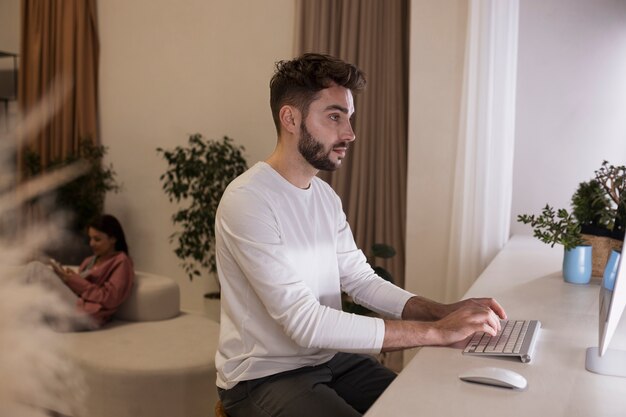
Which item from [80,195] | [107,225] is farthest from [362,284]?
[80,195]

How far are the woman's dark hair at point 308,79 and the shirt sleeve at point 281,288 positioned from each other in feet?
0.91

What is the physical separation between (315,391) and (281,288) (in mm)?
237

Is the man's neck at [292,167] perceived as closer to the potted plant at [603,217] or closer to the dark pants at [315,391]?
the dark pants at [315,391]

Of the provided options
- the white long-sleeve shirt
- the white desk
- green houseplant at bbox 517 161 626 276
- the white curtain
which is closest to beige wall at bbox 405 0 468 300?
the white curtain

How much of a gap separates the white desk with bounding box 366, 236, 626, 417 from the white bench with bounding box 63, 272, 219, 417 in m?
1.38

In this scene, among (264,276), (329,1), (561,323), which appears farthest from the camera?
(329,1)

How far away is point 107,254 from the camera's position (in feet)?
12.2

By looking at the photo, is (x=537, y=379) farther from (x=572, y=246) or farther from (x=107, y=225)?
(x=107, y=225)

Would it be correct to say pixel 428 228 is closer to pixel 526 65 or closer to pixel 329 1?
pixel 526 65

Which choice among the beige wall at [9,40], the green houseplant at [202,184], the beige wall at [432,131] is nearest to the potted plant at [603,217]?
the beige wall at [432,131]

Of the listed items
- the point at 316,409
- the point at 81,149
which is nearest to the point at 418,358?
the point at 316,409

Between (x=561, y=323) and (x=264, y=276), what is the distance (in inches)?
29.0

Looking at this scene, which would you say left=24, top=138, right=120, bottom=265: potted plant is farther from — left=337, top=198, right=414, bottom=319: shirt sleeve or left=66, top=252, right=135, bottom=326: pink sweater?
left=337, top=198, right=414, bottom=319: shirt sleeve

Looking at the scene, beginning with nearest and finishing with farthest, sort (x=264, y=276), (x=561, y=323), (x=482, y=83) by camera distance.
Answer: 1. (x=264, y=276)
2. (x=561, y=323)
3. (x=482, y=83)
